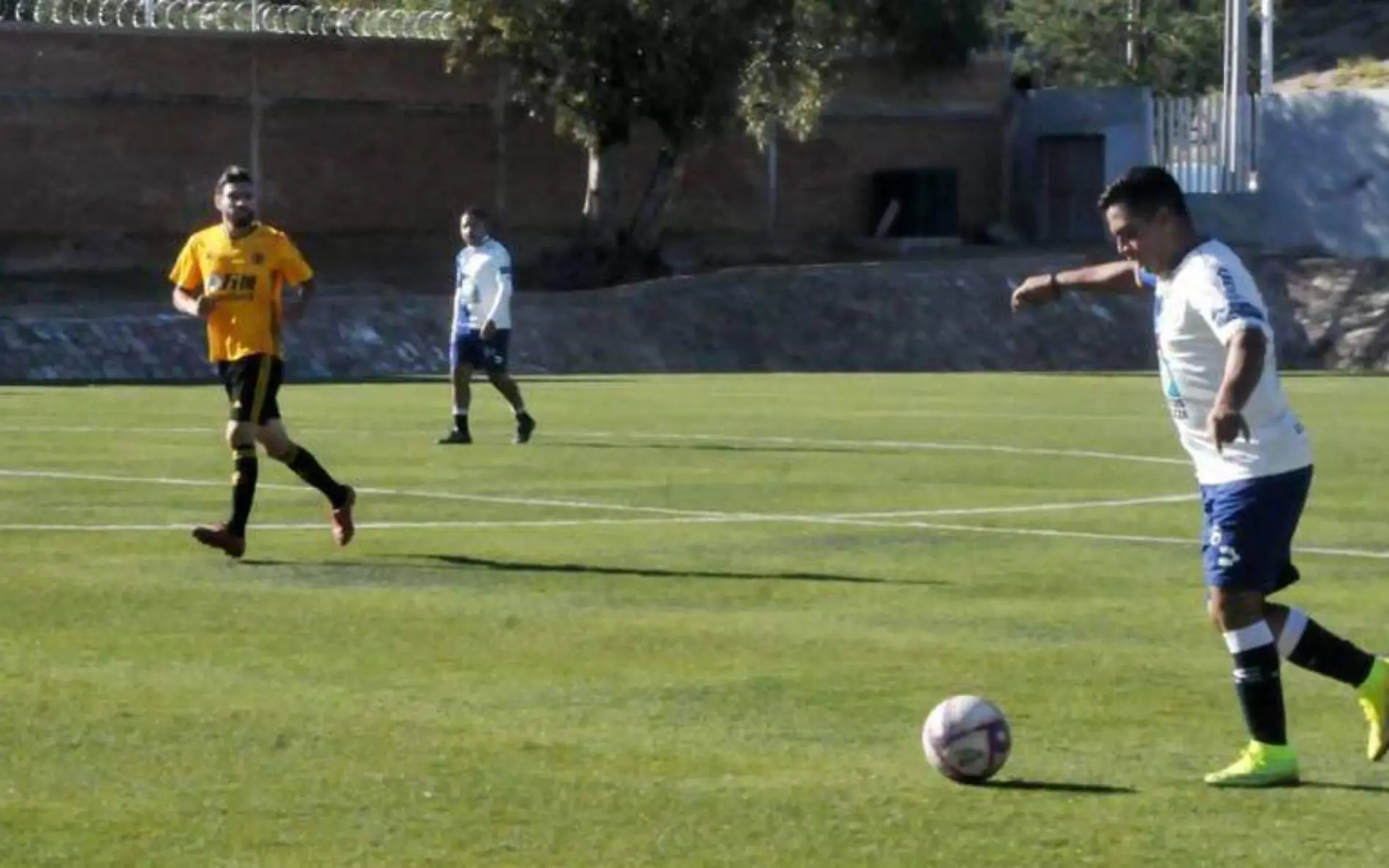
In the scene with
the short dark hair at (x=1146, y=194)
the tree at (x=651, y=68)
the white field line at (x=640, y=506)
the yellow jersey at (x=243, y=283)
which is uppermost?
the tree at (x=651, y=68)

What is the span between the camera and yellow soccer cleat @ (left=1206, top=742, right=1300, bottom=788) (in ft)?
30.6

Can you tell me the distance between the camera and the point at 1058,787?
30.6 feet

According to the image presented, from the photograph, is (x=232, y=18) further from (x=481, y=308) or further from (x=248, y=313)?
(x=248, y=313)

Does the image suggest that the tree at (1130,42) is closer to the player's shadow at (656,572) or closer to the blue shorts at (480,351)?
the blue shorts at (480,351)

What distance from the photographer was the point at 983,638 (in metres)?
12.9

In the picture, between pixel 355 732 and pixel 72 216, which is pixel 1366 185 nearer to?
pixel 72 216

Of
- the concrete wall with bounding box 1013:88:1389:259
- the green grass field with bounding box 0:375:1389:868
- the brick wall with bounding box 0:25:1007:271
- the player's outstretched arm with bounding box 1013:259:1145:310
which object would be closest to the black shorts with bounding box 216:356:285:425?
the green grass field with bounding box 0:375:1389:868

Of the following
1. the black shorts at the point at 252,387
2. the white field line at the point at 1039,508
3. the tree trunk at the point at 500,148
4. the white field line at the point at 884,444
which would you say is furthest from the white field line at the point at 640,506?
the tree trunk at the point at 500,148

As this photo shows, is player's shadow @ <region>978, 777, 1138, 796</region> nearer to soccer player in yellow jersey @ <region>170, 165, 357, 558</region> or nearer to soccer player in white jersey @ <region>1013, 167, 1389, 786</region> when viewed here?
soccer player in white jersey @ <region>1013, 167, 1389, 786</region>

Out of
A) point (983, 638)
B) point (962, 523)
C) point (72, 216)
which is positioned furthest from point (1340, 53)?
point (983, 638)

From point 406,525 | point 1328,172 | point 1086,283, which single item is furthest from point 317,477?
point 1328,172

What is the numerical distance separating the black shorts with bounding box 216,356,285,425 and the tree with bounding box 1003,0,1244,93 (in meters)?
66.6

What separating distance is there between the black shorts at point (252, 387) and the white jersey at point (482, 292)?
35.5 feet

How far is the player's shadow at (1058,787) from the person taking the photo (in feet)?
30.3
